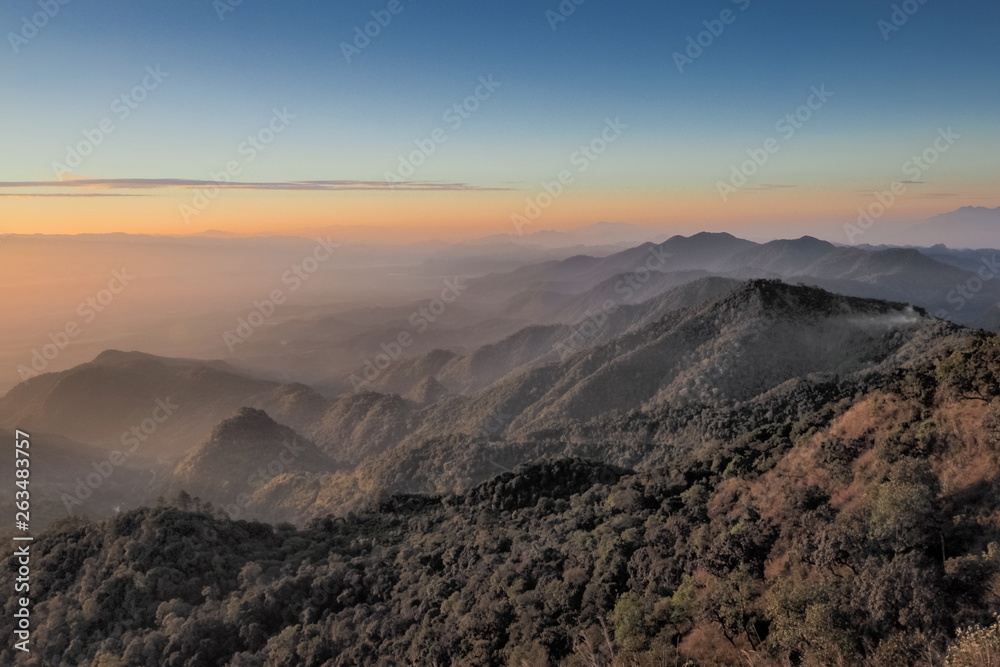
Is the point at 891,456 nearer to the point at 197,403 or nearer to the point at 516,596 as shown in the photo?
the point at 516,596

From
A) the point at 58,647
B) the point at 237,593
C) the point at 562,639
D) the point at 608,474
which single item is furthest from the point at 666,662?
the point at 58,647

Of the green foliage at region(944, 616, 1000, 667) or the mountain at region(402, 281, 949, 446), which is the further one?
the mountain at region(402, 281, 949, 446)

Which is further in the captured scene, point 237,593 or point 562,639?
point 237,593

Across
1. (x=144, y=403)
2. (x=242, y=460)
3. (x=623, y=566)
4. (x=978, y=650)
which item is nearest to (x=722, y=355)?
(x=623, y=566)

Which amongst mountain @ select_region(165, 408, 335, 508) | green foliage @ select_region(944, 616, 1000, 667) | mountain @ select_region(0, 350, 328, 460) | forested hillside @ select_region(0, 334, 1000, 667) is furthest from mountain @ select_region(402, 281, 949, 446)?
mountain @ select_region(0, 350, 328, 460)

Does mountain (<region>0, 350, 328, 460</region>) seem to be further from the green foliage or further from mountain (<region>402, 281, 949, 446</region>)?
the green foliage

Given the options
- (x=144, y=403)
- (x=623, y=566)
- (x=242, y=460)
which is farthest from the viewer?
(x=144, y=403)

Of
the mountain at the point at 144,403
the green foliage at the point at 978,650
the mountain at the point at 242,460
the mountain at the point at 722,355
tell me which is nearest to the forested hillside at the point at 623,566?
the green foliage at the point at 978,650

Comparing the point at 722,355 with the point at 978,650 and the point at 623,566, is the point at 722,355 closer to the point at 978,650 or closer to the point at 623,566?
the point at 623,566
